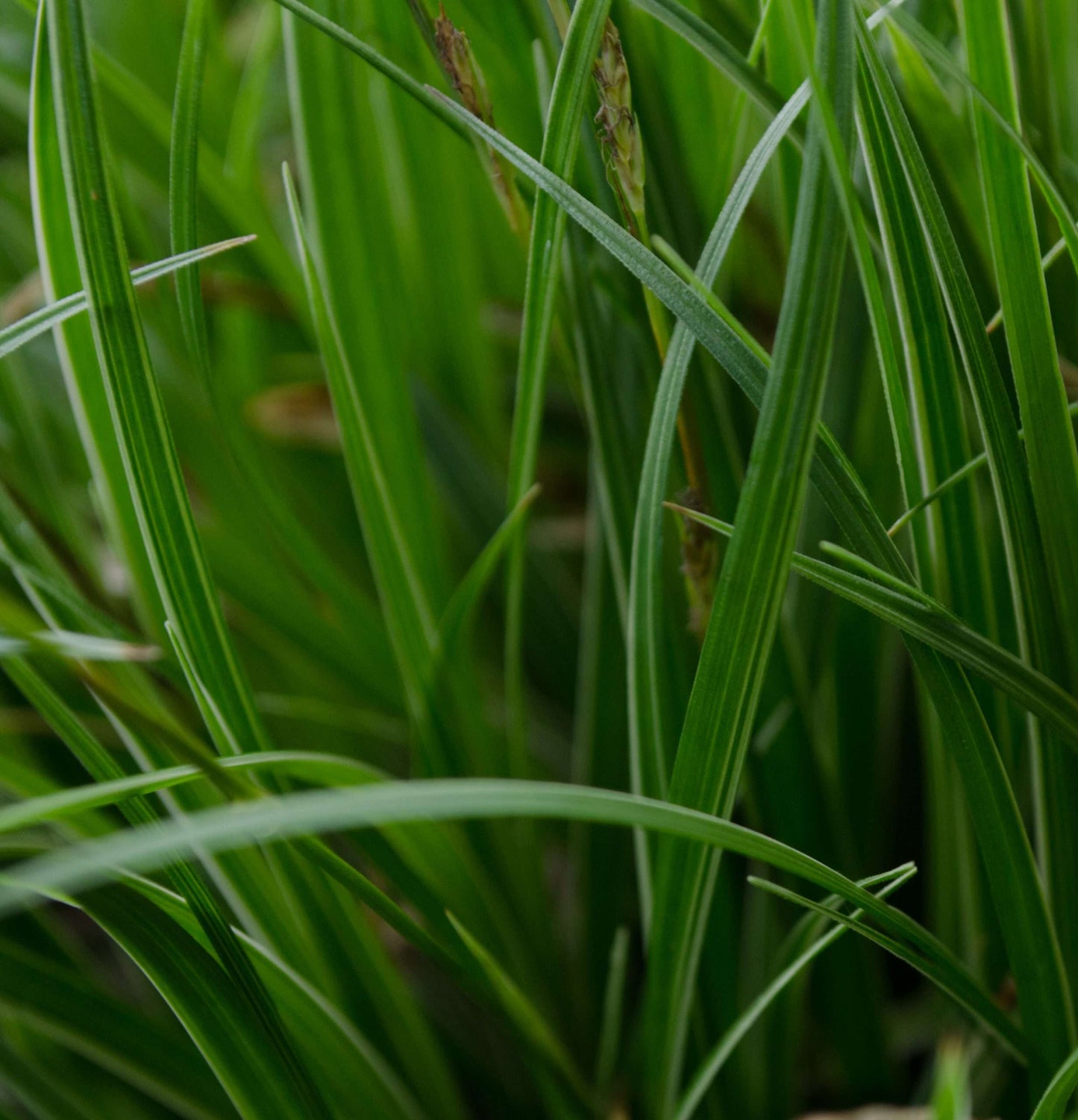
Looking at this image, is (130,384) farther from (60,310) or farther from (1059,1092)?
(1059,1092)

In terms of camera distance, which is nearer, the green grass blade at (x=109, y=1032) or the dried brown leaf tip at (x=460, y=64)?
the dried brown leaf tip at (x=460, y=64)

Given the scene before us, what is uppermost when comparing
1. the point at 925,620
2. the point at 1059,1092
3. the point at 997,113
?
the point at 997,113

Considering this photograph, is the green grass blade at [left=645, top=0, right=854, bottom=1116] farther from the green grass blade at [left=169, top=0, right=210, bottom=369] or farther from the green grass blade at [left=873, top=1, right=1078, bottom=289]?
the green grass blade at [left=169, top=0, right=210, bottom=369]

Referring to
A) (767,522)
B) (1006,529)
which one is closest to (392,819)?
(767,522)

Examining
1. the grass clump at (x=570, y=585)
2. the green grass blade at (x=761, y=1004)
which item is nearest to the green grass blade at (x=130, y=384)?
the grass clump at (x=570, y=585)

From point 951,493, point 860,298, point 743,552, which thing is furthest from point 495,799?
point 860,298

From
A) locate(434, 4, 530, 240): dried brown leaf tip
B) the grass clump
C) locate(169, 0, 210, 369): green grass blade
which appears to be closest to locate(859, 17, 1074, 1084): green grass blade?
the grass clump

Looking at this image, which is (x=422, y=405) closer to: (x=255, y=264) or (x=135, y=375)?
(x=255, y=264)

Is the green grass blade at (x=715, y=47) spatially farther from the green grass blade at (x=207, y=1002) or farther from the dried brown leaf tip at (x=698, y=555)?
the green grass blade at (x=207, y=1002)
